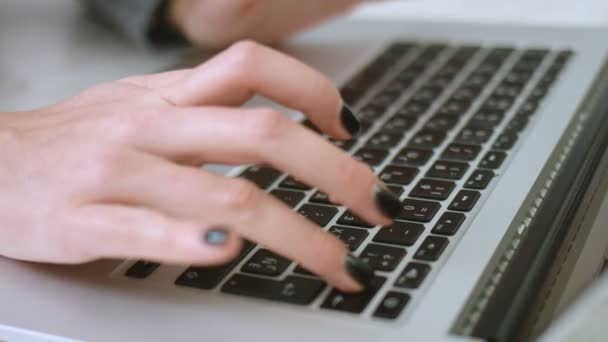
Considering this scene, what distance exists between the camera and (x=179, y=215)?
34cm

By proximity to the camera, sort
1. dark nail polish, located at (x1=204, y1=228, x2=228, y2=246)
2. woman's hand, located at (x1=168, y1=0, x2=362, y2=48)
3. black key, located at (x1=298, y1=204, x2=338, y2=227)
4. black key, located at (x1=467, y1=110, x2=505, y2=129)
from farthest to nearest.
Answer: woman's hand, located at (x1=168, y1=0, x2=362, y2=48) → black key, located at (x1=467, y1=110, x2=505, y2=129) → black key, located at (x1=298, y1=204, x2=338, y2=227) → dark nail polish, located at (x1=204, y1=228, x2=228, y2=246)

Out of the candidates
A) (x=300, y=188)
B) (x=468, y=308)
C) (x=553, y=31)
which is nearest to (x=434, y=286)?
(x=468, y=308)

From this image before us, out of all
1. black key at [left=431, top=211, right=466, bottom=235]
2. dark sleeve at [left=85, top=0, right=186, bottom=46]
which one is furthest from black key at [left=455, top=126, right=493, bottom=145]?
dark sleeve at [left=85, top=0, right=186, bottom=46]

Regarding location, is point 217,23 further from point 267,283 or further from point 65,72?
point 267,283

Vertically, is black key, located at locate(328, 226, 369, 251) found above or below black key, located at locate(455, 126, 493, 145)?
above

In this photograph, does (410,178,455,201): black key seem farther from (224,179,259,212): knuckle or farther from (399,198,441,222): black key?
(224,179,259,212): knuckle

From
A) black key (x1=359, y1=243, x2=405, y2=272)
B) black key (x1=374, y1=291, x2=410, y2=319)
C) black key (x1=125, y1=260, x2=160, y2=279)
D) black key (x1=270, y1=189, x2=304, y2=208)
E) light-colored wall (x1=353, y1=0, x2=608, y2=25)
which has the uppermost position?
black key (x1=125, y1=260, x2=160, y2=279)

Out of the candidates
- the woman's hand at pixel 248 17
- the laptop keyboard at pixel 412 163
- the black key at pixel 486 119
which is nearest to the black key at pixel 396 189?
the laptop keyboard at pixel 412 163

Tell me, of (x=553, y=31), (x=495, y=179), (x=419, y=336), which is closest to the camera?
(x=419, y=336)

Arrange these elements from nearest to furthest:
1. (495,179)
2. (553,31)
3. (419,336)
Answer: (419,336) < (495,179) < (553,31)

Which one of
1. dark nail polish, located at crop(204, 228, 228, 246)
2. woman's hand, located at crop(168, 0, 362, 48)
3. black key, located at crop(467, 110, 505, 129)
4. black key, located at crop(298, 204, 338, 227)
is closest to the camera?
dark nail polish, located at crop(204, 228, 228, 246)

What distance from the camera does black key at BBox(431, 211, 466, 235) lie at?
0.39m

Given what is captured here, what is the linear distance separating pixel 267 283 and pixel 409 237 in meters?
0.07

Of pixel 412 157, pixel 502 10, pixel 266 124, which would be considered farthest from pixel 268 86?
pixel 502 10
